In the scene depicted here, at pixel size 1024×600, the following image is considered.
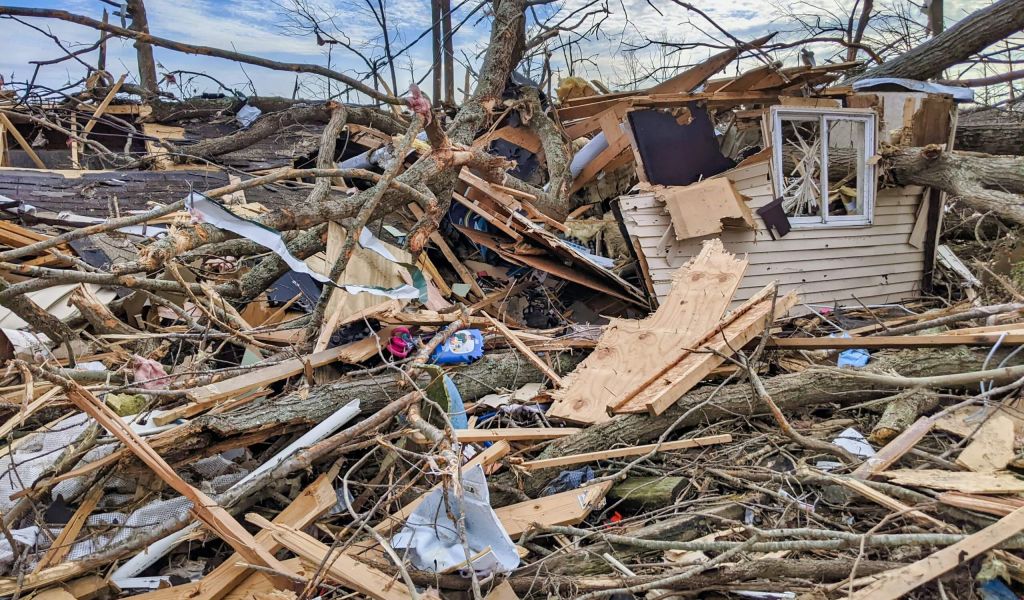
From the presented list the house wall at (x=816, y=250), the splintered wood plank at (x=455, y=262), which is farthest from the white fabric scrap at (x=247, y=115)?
the house wall at (x=816, y=250)

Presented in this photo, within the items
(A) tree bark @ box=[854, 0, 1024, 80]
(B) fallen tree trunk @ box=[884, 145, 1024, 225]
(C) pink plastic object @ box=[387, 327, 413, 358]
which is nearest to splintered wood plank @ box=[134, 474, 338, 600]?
(C) pink plastic object @ box=[387, 327, 413, 358]

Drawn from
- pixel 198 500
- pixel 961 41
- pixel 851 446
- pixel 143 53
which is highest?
pixel 143 53

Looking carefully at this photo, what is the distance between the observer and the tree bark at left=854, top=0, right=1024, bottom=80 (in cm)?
793

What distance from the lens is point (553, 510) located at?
3.22 meters

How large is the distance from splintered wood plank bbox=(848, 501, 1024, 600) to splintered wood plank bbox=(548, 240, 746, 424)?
5.62 ft

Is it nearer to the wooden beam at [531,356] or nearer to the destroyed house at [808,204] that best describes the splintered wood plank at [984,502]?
the wooden beam at [531,356]

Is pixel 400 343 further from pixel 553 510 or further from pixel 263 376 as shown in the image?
pixel 553 510

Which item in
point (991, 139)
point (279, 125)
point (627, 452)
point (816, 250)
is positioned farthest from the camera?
point (279, 125)

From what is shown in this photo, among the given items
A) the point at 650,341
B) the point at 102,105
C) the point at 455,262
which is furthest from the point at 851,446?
the point at 102,105

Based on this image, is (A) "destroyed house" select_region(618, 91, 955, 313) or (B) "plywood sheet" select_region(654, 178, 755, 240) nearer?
(B) "plywood sheet" select_region(654, 178, 755, 240)

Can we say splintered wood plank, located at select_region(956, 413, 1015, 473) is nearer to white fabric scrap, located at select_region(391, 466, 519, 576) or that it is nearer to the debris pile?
the debris pile

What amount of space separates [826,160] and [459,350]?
16.2 feet

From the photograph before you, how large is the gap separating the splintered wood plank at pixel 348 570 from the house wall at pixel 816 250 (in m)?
4.47

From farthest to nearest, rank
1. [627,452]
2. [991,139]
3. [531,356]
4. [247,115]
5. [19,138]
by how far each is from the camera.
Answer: [247,115], [19,138], [991,139], [531,356], [627,452]
